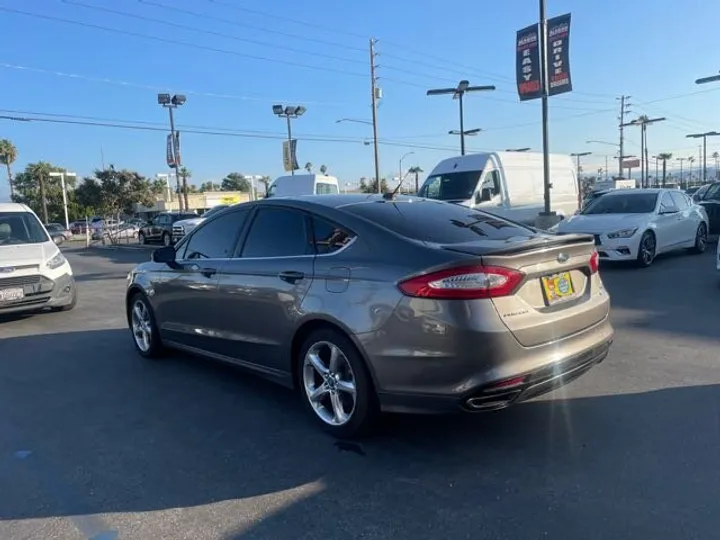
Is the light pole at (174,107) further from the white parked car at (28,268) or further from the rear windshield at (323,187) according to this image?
the white parked car at (28,268)

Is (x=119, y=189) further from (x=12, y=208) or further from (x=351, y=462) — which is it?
(x=351, y=462)

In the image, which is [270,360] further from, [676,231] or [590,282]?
[676,231]

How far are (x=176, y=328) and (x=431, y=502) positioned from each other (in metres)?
3.36

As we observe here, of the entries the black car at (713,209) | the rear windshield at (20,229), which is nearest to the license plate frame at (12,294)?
the rear windshield at (20,229)

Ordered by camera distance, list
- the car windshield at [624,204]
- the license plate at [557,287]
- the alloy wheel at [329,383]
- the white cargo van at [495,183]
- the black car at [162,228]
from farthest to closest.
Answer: the black car at [162,228], the white cargo van at [495,183], the car windshield at [624,204], the alloy wheel at [329,383], the license plate at [557,287]

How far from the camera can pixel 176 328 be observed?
5.58 metres

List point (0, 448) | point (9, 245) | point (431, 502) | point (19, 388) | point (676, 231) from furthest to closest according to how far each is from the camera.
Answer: point (676, 231), point (9, 245), point (19, 388), point (0, 448), point (431, 502)

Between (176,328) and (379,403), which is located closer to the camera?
(379,403)

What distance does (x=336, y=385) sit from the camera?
3859 millimetres

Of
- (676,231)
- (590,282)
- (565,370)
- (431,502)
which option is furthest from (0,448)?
(676,231)

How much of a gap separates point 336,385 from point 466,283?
1.17m

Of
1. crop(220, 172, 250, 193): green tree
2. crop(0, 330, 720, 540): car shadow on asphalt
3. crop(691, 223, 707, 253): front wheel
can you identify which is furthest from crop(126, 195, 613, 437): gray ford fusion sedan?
crop(220, 172, 250, 193): green tree

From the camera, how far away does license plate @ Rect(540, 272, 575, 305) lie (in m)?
3.56

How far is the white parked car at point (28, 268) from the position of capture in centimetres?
828
